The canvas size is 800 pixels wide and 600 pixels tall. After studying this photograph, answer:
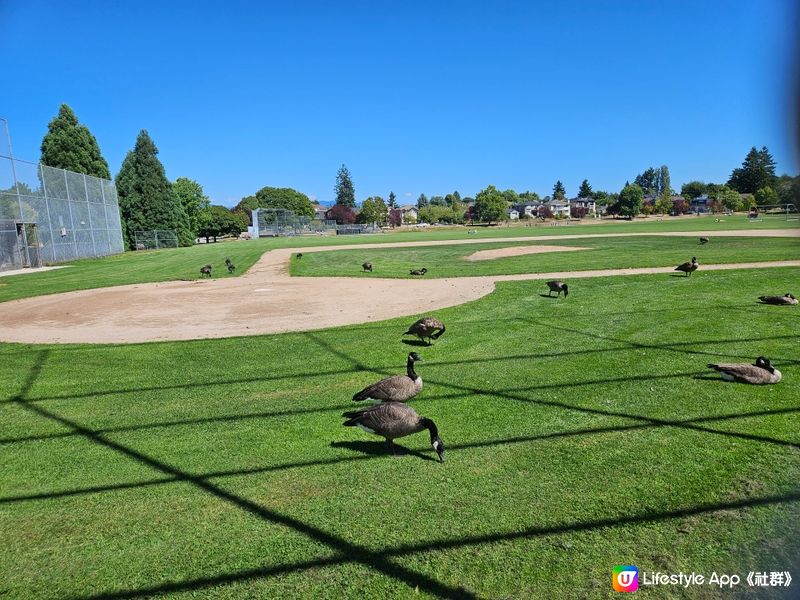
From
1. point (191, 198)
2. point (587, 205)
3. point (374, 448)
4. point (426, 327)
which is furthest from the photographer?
point (587, 205)

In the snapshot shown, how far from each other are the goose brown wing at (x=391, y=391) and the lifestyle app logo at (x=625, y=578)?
3.49m

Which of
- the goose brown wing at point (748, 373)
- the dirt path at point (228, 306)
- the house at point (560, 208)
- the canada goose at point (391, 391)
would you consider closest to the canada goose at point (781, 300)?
the dirt path at point (228, 306)

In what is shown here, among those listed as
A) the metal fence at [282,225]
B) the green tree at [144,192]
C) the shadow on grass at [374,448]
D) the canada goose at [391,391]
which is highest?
the green tree at [144,192]

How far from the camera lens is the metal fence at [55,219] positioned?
31.4 metres

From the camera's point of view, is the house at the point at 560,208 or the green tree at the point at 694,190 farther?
the house at the point at 560,208

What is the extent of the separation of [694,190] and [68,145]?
433ft

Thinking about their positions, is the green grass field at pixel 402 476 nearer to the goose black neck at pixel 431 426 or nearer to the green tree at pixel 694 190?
the goose black neck at pixel 431 426

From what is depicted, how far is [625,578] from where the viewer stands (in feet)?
11.3

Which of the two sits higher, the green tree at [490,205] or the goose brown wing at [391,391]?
the green tree at [490,205]

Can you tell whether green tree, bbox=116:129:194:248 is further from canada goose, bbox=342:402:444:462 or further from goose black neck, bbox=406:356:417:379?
canada goose, bbox=342:402:444:462

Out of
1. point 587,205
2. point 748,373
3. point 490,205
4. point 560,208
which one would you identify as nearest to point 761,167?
point 748,373

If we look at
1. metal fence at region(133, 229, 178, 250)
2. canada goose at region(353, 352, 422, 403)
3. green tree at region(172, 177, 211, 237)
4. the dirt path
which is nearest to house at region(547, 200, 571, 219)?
green tree at region(172, 177, 211, 237)

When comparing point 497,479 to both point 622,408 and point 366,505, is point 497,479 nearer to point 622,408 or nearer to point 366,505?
point 366,505

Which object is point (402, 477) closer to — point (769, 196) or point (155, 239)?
point (769, 196)
